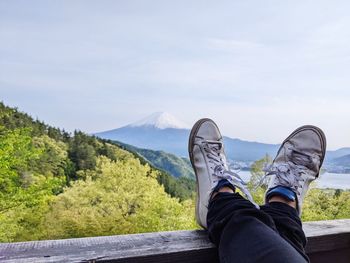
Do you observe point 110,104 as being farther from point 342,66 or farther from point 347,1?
point 347,1

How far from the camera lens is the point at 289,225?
68 centimetres

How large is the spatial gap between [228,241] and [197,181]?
305 mm

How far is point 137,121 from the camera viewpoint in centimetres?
4838

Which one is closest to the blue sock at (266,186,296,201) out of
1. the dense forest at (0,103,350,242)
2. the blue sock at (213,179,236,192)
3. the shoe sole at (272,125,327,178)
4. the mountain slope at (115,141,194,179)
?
the blue sock at (213,179,236,192)

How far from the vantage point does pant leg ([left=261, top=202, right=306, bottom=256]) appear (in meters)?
0.66

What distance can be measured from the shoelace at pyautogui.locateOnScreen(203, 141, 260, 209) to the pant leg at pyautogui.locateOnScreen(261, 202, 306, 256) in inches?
2.4

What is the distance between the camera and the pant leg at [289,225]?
66cm

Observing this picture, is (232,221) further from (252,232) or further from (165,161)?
(165,161)

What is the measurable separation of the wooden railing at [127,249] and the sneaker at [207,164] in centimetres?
10

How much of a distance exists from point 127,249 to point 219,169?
0.38m

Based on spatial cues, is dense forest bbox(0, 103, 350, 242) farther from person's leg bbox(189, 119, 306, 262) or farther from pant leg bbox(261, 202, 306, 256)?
pant leg bbox(261, 202, 306, 256)

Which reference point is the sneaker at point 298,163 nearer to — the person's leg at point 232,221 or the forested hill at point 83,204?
the person's leg at point 232,221

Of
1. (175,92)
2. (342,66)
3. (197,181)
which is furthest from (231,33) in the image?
(175,92)

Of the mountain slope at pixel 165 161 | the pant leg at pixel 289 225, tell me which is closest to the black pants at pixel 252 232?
the pant leg at pixel 289 225
